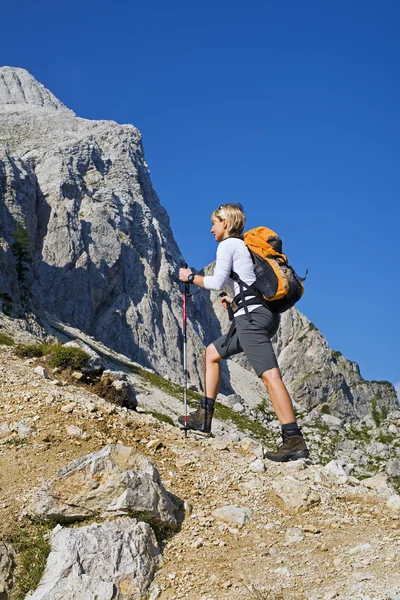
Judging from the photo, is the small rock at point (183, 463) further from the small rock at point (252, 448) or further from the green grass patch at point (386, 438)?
the green grass patch at point (386, 438)

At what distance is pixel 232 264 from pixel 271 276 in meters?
0.69

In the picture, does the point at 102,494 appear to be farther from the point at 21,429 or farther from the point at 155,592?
the point at 21,429

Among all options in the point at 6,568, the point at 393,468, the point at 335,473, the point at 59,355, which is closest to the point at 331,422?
the point at 393,468

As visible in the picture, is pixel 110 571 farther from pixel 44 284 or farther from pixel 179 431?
pixel 44 284

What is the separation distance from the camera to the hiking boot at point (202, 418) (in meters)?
10.2

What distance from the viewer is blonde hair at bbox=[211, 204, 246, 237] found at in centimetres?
971

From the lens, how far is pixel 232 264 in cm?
945

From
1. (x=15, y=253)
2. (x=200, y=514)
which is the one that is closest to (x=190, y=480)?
(x=200, y=514)

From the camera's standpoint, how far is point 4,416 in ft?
33.1

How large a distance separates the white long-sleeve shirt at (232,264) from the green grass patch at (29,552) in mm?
4265

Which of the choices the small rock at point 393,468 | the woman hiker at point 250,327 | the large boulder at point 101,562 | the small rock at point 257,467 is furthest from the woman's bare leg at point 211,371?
the small rock at point 393,468

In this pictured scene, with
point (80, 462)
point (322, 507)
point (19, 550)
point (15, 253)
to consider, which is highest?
point (15, 253)

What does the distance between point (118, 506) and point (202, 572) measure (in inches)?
47.6

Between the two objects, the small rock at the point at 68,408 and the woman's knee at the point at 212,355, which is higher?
the woman's knee at the point at 212,355
